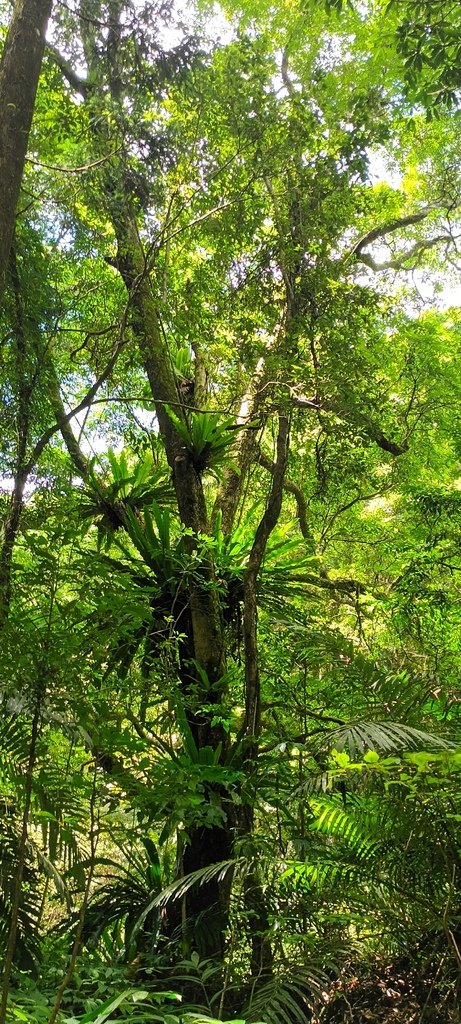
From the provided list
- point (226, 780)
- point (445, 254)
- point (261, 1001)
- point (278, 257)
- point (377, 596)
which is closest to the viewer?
point (261, 1001)

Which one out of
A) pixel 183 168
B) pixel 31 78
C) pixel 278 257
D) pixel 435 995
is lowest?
pixel 435 995

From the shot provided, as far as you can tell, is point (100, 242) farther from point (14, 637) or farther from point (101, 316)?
point (14, 637)

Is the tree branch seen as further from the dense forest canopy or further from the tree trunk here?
the tree trunk

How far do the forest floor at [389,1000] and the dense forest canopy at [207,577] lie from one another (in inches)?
0.5

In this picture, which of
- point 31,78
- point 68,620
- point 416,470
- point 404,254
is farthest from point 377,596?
point 404,254

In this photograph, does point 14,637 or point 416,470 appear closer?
point 14,637

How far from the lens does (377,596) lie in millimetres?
5203

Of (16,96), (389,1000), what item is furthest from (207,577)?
(16,96)

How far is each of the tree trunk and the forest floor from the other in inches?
105

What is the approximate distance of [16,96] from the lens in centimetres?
249

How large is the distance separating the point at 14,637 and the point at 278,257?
328 cm

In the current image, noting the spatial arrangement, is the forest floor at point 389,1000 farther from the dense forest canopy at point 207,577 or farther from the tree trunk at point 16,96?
the tree trunk at point 16,96

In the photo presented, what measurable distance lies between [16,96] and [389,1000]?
342cm

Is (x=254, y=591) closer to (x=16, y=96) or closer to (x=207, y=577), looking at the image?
(x=207, y=577)
